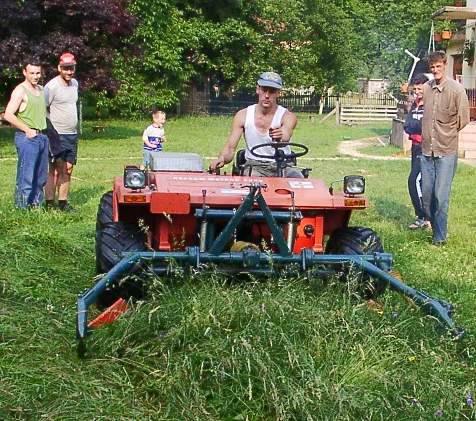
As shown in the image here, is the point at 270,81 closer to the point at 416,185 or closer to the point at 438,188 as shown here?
the point at 438,188

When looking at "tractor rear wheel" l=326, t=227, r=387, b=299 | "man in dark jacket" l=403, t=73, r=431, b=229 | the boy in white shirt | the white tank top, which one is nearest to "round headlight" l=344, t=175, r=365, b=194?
"tractor rear wheel" l=326, t=227, r=387, b=299

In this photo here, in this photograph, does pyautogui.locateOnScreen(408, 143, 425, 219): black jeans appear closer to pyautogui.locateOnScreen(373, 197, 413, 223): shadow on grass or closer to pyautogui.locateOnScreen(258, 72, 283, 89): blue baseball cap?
pyautogui.locateOnScreen(373, 197, 413, 223): shadow on grass

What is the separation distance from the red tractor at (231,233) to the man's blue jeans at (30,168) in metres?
2.95

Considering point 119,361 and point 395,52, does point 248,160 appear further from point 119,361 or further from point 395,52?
point 395,52

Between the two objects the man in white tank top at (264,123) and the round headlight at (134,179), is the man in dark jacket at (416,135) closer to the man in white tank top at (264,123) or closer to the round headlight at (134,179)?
the man in white tank top at (264,123)

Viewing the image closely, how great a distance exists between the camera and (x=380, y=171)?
15055mm

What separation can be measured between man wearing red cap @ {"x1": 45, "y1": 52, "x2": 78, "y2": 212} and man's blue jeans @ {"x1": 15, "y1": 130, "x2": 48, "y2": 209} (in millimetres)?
407

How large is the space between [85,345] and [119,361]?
21 cm

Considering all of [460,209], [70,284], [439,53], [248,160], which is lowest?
[460,209]

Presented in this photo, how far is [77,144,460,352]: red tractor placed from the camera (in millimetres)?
4539

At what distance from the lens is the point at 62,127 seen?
30.8 feet

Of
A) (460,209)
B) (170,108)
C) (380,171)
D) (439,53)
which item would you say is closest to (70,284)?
(439,53)

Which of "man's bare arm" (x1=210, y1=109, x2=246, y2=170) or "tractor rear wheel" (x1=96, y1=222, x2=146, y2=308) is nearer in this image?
"tractor rear wheel" (x1=96, y1=222, x2=146, y2=308)

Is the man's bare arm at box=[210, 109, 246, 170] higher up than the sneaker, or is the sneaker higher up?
the man's bare arm at box=[210, 109, 246, 170]
